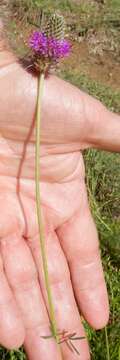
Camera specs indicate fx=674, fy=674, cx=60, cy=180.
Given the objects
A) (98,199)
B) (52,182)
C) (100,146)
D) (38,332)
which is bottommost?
(98,199)

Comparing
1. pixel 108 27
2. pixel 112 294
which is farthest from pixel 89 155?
pixel 108 27

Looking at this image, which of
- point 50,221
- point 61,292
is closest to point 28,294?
point 61,292

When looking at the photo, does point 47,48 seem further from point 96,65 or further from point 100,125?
point 96,65

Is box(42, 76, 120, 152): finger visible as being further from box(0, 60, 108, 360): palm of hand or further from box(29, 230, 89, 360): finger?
box(29, 230, 89, 360): finger

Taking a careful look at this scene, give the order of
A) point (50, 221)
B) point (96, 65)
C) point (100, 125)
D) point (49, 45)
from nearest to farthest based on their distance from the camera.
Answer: point (49, 45) → point (100, 125) → point (50, 221) → point (96, 65)

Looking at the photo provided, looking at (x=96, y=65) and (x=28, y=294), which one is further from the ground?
(x=28, y=294)

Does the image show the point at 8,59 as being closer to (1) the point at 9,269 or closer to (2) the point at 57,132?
(2) the point at 57,132

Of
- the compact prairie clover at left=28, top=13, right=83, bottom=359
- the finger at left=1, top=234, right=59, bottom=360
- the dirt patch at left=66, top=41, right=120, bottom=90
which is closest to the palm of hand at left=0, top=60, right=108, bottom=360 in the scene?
the finger at left=1, top=234, right=59, bottom=360

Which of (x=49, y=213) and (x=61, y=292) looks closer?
(x=61, y=292)
